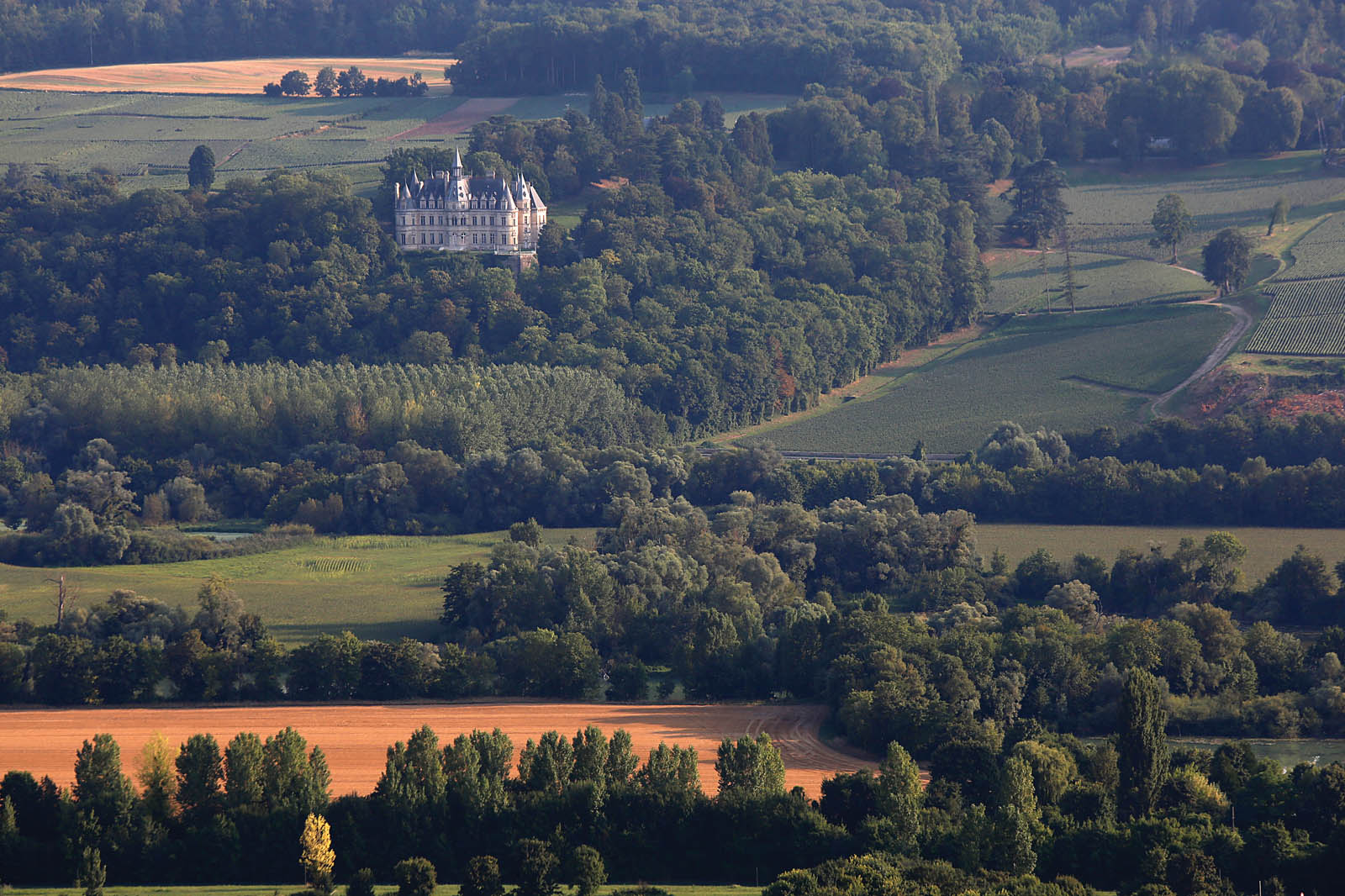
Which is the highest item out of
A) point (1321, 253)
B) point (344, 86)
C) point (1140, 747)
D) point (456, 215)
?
point (344, 86)

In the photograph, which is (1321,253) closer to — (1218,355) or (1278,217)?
(1278,217)

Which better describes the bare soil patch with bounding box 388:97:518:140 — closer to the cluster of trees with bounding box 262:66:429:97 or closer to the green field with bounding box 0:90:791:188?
the green field with bounding box 0:90:791:188

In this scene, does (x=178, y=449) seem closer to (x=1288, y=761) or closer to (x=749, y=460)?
(x=749, y=460)

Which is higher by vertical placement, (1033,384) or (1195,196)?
(1195,196)

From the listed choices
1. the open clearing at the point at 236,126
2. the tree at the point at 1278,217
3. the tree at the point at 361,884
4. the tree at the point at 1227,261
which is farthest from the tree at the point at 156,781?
the tree at the point at 1278,217

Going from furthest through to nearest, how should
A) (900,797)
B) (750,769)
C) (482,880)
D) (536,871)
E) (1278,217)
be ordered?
(1278,217)
(750,769)
(900,797)
(536,871)
(482,880)

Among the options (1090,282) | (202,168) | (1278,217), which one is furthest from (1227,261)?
(202,168)

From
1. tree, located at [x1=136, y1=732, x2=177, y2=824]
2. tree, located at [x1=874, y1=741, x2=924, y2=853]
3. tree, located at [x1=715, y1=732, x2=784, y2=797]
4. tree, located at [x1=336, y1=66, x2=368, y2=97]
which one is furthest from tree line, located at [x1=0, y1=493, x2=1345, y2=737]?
tree, located at [x1=336, y1=66, x2=368, y2=97]
